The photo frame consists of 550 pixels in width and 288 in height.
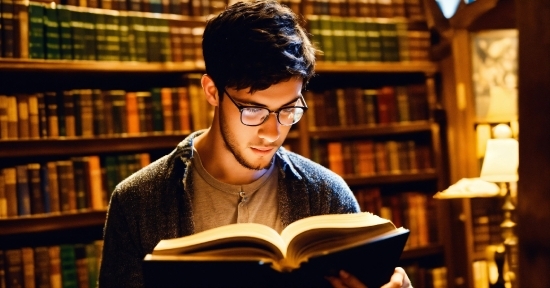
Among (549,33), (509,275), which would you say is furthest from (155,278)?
(509,275)

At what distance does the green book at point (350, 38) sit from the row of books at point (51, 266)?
133 centimetres

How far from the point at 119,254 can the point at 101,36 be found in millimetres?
1194

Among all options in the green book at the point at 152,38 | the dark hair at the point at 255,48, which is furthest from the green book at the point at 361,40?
the dark hair at the point at 255,48

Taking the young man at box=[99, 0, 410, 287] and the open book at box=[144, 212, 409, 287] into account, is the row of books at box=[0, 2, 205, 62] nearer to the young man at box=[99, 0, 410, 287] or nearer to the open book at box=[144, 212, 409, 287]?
the young man at box=[99, 0, 410, 287]

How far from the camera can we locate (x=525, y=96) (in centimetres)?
79

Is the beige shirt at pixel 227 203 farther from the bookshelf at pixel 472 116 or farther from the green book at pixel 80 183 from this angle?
the bookshelf at pixel 472 116

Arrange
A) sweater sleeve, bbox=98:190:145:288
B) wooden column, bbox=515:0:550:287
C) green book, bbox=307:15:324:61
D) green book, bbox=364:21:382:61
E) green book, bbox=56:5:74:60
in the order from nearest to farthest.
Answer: wooden column, bbox=515:0:550:287, sweater sleeve, bbox=98:190:145:288, green book, bbox=56:5:74:60, green book, bbox=307:15:324:61, green book, bbox=364:21:382:61

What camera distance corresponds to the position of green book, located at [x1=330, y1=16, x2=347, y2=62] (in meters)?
2.52

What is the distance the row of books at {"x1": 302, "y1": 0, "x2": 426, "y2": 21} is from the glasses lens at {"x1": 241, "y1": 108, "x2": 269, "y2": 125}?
142 cm

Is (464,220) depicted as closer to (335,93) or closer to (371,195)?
(371,195)

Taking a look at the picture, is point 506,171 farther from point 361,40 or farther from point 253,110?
point 253,110

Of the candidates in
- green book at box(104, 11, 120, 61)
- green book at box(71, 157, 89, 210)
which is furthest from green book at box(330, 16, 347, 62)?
green book at box(71, 157, 89, 210)

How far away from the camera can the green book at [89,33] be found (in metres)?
2.09

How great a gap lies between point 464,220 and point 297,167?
1.51 metres
